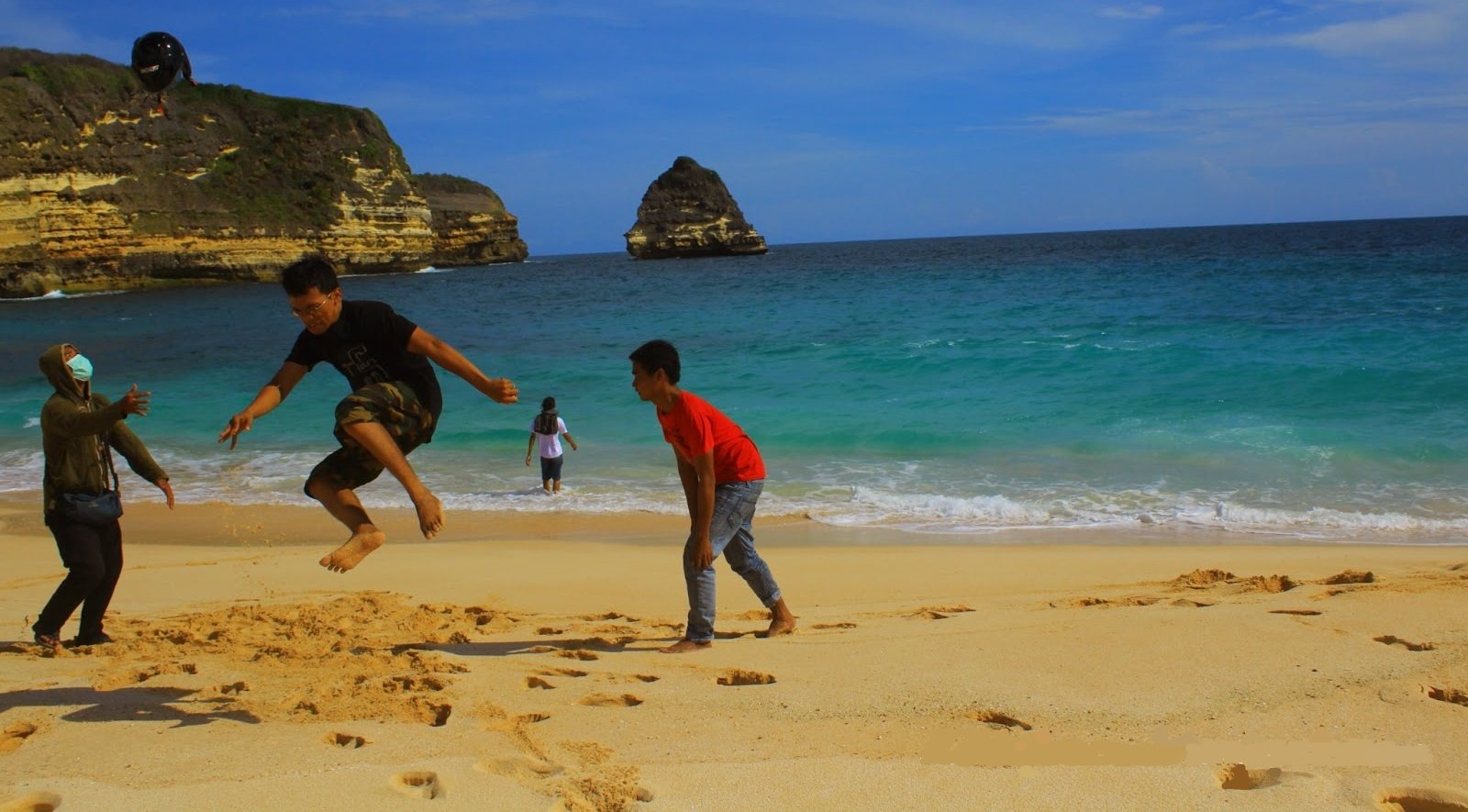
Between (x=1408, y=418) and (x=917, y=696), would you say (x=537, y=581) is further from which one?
(x=1408, y=418)

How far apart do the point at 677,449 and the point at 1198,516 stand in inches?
236

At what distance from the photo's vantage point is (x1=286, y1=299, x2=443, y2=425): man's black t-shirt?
14.9ft

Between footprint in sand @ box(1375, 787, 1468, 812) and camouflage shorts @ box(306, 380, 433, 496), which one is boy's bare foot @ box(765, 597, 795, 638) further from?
footprint in sand @ box(1375, 787, 1468, 812)

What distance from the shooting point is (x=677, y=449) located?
5301 millimetres

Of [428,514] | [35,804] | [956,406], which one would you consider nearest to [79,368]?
[428,514]

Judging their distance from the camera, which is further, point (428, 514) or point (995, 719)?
point (428, 514)

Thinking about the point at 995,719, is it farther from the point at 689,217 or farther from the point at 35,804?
the point at 689,217

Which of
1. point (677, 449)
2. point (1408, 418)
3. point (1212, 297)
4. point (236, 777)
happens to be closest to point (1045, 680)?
point (677, 449)

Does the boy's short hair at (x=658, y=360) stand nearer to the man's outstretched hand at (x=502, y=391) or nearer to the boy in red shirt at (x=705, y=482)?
the boy in red shirt at (x=705, y=482)

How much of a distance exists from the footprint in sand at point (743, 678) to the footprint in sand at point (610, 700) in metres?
0.42

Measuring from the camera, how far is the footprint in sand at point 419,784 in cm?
336

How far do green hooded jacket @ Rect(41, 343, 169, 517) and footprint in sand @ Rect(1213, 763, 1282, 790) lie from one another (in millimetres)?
4829

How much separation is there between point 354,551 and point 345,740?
2.54 feet

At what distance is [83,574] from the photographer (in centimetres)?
546
